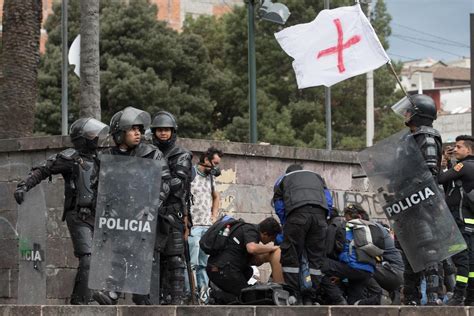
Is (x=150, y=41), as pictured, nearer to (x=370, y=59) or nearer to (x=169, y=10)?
(x=169, y=10)

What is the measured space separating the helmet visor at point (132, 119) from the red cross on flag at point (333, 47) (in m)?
3.45

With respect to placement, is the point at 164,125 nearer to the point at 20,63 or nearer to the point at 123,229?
the point at 123,229

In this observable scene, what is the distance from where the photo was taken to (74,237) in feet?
37.1

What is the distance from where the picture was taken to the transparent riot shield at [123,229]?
10.1m

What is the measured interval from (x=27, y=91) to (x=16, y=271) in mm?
4794

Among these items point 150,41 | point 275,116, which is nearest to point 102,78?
point 150,41

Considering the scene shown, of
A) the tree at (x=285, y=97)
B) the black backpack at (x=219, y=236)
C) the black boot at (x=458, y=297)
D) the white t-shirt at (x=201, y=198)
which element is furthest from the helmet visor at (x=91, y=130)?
the tree at (x=285, y=97)

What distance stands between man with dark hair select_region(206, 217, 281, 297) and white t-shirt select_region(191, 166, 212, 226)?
2043 millimetres

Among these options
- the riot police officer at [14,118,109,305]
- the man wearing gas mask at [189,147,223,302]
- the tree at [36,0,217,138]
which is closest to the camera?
the riot police officer at [14,118,109,305]

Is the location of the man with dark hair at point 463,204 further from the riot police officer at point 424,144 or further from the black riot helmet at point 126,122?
the black riot helmet at point 126,122

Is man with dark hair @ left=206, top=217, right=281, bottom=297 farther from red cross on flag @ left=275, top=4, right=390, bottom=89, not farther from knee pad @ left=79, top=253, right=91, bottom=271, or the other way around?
red cross on flag @ left=275, top=4, right=390, bottom=89

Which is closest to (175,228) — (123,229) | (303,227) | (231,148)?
(123,229)

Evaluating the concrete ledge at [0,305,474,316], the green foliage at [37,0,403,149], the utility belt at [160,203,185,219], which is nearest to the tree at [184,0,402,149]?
the green foliage at [37,0,403,149]

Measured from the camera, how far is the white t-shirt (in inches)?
538
